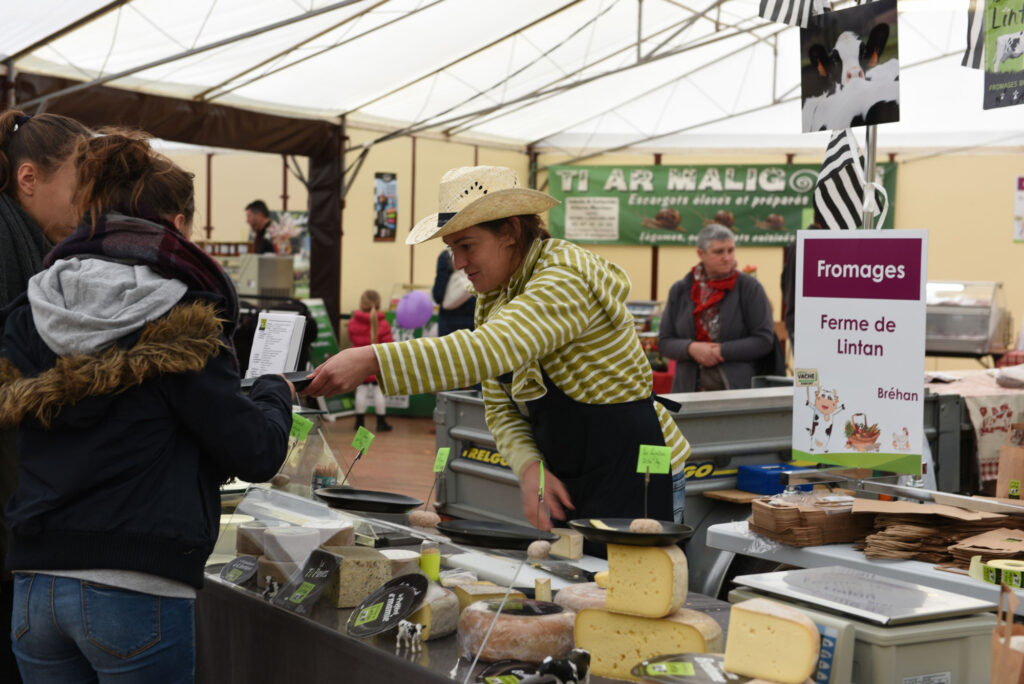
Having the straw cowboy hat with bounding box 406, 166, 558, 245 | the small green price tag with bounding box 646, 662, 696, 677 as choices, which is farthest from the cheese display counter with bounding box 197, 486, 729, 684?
the straw cowboy hat with bounding box 406, 166, 558, 245

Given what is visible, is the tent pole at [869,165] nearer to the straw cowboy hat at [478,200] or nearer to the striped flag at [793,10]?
the striped flag at [793,10]

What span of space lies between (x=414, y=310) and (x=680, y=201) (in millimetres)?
5325

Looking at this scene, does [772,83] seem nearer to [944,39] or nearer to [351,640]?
[944,39]

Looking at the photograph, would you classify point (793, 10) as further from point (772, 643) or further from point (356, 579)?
point (772, 643)

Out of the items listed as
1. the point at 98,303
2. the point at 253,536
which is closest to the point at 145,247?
the point at 98,303

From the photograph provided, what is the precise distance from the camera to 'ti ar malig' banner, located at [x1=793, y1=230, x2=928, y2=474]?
2.62 meters

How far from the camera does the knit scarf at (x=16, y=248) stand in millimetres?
2279

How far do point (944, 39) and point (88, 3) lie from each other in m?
8.95

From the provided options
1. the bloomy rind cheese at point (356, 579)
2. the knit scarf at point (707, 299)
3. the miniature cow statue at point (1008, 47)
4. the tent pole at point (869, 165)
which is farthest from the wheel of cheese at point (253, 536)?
the knit scarf at point (707, 299)

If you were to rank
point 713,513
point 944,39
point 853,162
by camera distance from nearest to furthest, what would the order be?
point 853,162 → point 713,513 → point 944,39

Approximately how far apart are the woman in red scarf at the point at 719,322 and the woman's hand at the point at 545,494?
3.22 metres

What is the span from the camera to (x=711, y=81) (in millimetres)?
13102

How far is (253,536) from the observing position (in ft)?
8.13

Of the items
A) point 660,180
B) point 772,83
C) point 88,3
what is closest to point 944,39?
point 772,83
